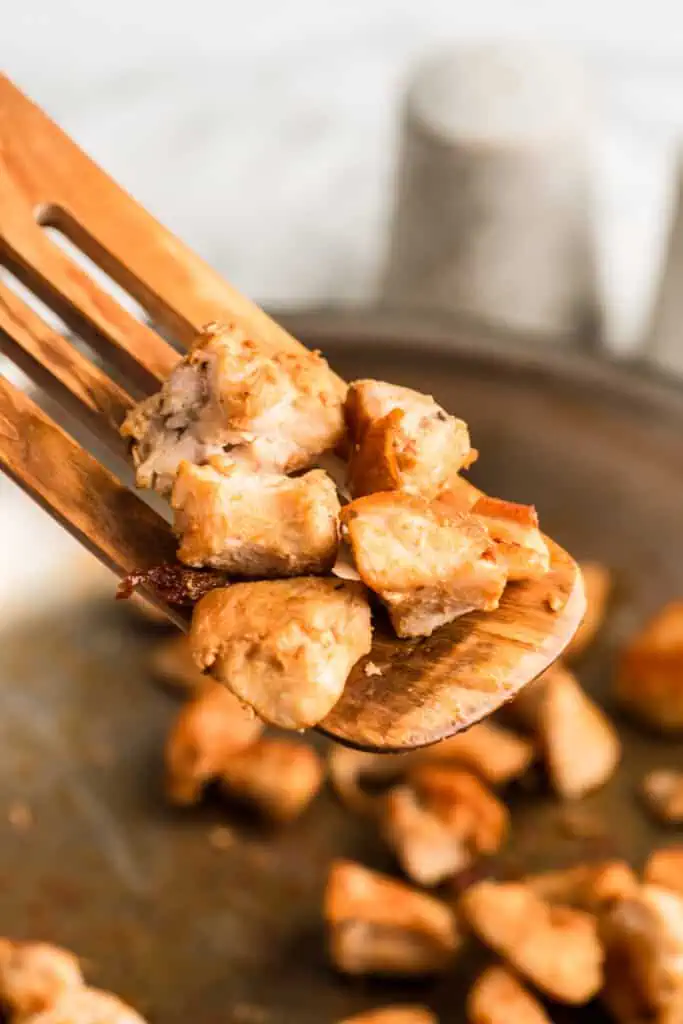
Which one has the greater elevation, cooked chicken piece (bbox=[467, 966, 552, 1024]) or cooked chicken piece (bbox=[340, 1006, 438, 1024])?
cooked chicken piece (bbox=[340, 1006, 438, 1024])

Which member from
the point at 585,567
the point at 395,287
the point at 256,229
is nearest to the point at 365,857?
the point at 585,567

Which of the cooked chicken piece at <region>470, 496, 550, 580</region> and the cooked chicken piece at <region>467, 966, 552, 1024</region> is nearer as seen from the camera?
the cooked chicken piece at <region>470, 496, 550, 580</region>

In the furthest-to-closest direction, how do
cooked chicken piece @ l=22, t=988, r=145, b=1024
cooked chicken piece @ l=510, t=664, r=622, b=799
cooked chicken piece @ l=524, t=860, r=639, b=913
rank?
cooked chicken piece @ l=510, t=664, r=622, b=799 → cooked chicken piece @ l=524, t=860, r=639, b=913 → cooked chicken piece @ l=22, t=988, r=145, b=1024

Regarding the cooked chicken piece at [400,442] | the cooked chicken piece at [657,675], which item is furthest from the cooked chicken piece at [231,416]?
the cooked chicken piece at [657,675]

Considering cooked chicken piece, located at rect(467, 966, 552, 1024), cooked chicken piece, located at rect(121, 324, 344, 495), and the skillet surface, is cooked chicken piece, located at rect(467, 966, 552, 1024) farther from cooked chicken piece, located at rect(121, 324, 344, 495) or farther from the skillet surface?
cooked chicken piece, located at rect(121, 324, 344, 495)

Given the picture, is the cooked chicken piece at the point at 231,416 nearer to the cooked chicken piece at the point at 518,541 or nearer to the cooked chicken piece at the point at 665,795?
the cooked chicken piece at the point at 518,541

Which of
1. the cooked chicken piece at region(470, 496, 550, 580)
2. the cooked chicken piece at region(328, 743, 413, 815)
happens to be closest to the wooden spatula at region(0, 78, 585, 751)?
the cooked chicken piece at region(470, 496, 550, 580)
